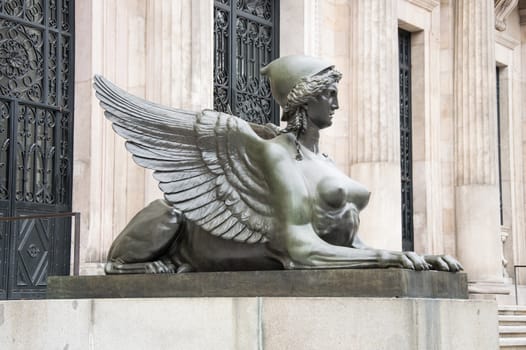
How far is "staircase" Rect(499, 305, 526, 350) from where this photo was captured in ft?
41.1

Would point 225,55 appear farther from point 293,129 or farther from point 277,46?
point 293,129

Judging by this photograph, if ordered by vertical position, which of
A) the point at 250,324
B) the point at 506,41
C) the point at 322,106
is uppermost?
the point at 506,41

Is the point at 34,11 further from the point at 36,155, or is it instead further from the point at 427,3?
the point at 427,3

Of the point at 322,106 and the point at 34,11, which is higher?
the point at 34,11

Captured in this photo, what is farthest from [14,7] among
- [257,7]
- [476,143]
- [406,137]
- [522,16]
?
[522,16]

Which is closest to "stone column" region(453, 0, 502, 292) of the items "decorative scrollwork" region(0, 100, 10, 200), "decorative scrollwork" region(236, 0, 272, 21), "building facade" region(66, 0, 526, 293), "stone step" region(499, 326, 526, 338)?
"building facade" region(66, 0, 526, 293)

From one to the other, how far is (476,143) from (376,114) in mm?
4037

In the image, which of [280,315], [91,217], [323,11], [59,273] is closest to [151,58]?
[91,217]

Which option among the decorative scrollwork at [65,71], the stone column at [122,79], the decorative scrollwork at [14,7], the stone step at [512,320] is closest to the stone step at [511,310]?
the stone step at [512,320]

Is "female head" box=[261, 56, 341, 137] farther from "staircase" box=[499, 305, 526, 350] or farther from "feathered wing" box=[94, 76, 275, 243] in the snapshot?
"staircase" box=[499, 305, 526, 350]

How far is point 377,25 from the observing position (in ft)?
55.7

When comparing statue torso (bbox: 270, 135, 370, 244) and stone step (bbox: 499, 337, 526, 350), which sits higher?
statue torso (bbox: 270, 135, 370, 244)

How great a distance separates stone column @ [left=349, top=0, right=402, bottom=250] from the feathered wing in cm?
1054

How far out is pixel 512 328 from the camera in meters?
13.8
